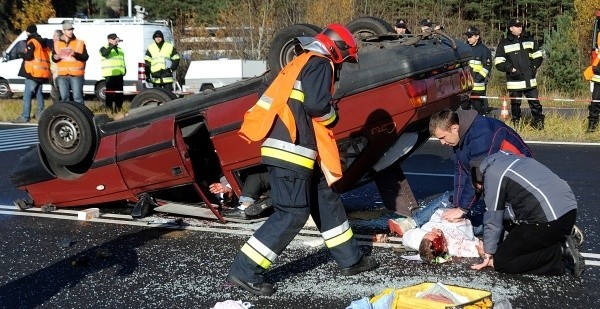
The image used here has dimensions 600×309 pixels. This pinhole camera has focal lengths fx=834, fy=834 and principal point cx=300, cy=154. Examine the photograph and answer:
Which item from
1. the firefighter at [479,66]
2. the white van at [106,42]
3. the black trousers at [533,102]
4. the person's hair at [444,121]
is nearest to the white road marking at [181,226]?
the person's hair at [444,121]

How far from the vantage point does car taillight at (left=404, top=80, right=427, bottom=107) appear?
20.8 feet

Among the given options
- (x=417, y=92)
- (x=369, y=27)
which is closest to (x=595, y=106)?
(x=369, y=27)

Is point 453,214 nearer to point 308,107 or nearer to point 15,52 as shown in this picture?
point 308,107

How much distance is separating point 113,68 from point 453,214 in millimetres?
13332

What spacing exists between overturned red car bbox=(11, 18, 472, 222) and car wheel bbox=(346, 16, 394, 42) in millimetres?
18

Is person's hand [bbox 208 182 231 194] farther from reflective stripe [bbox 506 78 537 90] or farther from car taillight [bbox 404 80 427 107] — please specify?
reflective stripe [bbox 506 78 537 90]

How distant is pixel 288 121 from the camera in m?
5.16

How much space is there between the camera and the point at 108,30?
22.9 metres

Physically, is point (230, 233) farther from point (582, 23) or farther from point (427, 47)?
point (582, 23)

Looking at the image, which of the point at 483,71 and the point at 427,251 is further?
the point at 483,71

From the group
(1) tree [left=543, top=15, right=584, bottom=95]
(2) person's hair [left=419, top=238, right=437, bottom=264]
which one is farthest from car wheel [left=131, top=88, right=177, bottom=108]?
(1) tree [left=543, top=15, right=584, bottom=95]

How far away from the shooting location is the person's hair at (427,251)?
5.82 m

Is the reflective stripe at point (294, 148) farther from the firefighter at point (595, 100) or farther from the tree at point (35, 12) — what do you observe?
the tree at point (35, 12)

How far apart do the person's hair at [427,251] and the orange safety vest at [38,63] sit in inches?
470
